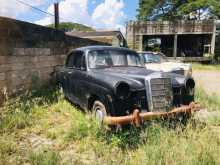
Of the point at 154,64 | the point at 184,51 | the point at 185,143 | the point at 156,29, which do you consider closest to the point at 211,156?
the point at 185,143

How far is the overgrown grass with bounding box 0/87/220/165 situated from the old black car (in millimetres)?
402

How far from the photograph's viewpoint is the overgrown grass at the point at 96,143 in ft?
13.4

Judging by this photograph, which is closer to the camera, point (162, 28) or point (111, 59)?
point (111, 59)

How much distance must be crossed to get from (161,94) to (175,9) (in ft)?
124

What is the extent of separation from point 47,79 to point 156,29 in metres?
20.8

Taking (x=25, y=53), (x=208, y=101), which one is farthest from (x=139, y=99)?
(x=25, y=53)

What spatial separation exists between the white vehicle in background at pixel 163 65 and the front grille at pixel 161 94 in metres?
5.64

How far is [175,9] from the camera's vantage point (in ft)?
133

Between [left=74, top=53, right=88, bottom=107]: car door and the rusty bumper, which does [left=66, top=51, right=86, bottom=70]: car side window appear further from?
the rusty bumper

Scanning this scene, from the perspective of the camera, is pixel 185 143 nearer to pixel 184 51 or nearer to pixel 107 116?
pixel 107 116

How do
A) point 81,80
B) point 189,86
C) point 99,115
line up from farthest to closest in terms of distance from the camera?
point 81,80, point 189,86, point 99,115

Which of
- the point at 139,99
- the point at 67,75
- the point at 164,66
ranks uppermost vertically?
the point at 164,66

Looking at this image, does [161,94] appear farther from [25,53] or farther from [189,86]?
[25,53]

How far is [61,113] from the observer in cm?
699
